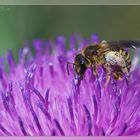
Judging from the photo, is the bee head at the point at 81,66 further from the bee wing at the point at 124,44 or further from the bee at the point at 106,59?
the bee wing at the point at 124,44

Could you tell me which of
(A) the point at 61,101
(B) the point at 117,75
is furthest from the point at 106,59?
(A) the point at 61,101

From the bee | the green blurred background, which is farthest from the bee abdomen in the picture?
the green blurred background

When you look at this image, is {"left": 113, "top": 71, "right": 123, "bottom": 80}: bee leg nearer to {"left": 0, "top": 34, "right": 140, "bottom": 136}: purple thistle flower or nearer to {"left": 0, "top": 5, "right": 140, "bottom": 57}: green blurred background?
{"left": 0, "top": 34, "right": 140, "bottom": 136}: purple thistle flower

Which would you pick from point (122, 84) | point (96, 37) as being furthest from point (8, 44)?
point (122, 84)

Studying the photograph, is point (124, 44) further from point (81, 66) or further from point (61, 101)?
point (61, 101)

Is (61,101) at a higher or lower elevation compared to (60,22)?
lower

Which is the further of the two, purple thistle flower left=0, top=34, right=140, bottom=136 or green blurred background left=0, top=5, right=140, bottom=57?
green blurred background left=0, top=5, right=140, bottom=57
